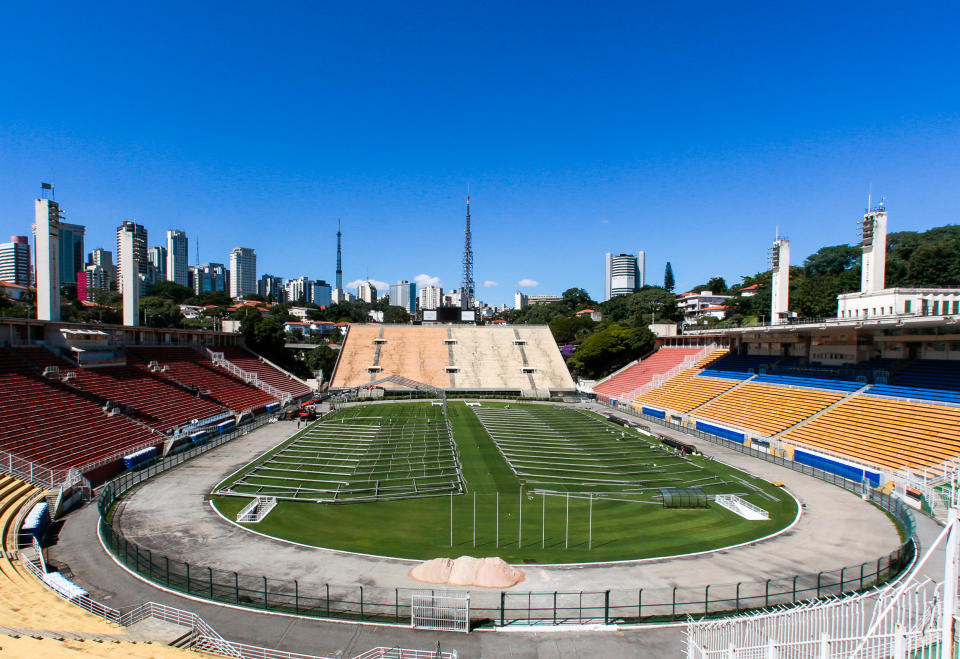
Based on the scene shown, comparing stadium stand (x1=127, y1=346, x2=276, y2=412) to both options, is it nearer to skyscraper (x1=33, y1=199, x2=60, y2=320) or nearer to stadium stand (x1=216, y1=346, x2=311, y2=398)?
stadium stand (x1=216, y1=346, x2=311, y2=398)

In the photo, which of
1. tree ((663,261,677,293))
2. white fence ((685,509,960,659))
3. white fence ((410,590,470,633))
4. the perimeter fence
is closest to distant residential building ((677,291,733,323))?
tree ((663,261,677,293))

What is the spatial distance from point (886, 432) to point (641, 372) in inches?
1310

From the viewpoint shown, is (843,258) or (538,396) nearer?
(538,396)

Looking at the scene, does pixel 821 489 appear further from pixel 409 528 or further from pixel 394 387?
pixel 394 387

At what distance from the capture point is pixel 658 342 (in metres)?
67.4

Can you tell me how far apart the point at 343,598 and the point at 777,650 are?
1066cm

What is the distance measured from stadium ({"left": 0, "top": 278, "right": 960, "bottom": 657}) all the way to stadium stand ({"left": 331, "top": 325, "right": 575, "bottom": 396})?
48.7ft

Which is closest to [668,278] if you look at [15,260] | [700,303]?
[700,303]

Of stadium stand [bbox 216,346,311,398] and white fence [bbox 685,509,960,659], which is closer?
white fence [bbox 685,509,960,659]

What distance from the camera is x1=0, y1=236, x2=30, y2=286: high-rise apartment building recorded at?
170 metres

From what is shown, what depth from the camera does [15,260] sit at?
181m

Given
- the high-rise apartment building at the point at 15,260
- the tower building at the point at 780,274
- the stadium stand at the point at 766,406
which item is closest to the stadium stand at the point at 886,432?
the stadium stand at the point at 766,406

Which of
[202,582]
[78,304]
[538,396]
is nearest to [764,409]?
[538,396]

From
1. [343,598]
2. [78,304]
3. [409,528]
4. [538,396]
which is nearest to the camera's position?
[343,598]
